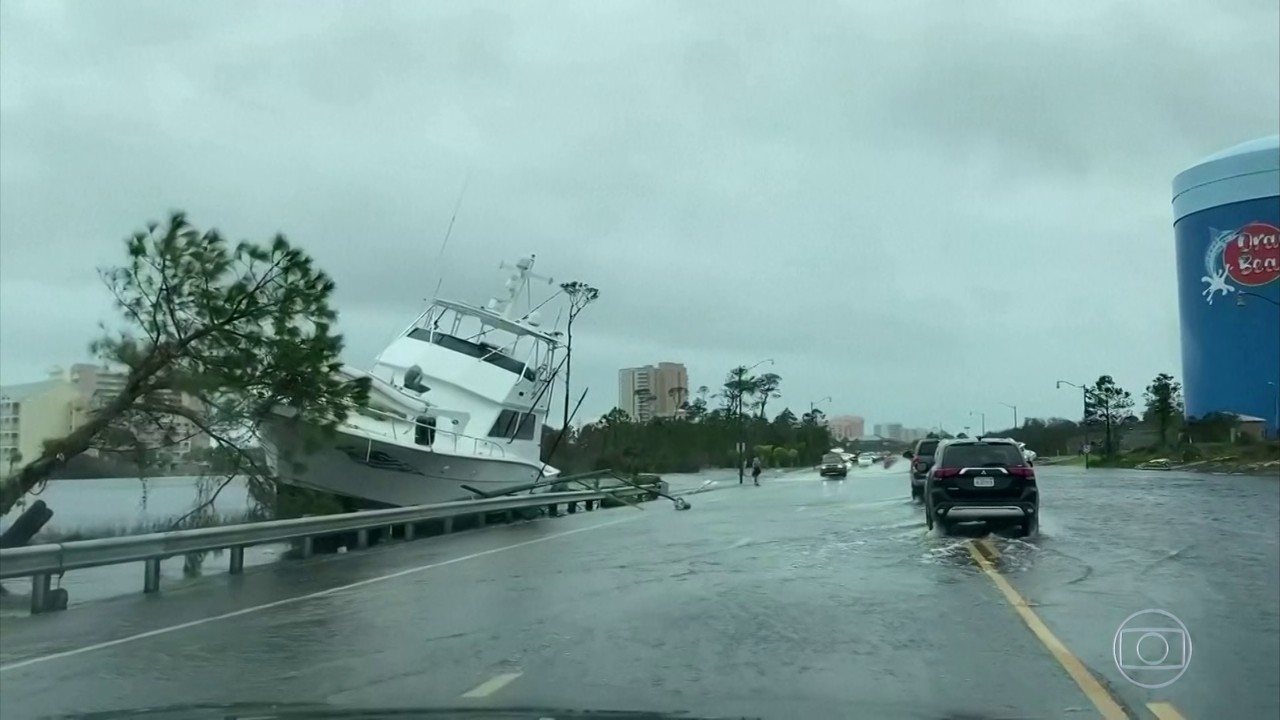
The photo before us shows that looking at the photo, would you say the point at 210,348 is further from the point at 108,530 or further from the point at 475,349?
the point at 475,349

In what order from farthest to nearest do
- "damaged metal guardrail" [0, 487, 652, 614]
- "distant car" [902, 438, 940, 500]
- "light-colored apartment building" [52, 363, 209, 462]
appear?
"distant car" [902, 438, 940, 500], "light-colored apartment building" [52, 363, 209, 462], "damaged metal guardrail" [0, 487, 652, 614]

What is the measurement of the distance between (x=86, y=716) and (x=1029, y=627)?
750 cm

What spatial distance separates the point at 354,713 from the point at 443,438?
2428 cm

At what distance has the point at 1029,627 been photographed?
11.4 m

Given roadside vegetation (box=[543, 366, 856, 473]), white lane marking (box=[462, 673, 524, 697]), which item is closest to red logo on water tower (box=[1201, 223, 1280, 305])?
roadside vegetation (box=[543, 366, 856, 473])

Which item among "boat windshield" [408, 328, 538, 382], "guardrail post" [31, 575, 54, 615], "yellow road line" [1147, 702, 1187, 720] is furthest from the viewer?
"boat windshield" [408, 328, 538, 382]

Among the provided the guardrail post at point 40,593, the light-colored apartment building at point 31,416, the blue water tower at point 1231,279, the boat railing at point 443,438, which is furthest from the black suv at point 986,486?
the blue water tower at point 1231,279

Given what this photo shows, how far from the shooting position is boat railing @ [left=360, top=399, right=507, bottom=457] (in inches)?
1161

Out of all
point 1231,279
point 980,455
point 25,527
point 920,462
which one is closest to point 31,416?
point 25,527

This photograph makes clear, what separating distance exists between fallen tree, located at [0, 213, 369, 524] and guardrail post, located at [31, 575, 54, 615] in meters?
5.54

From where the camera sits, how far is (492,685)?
356 inches

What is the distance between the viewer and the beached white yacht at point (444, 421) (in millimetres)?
29234

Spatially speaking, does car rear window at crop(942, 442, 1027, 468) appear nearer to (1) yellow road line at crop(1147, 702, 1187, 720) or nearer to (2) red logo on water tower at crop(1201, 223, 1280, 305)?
(1) yellow road line at crop(1147, 702, 1187, 720)

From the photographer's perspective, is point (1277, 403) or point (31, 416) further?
point (1277, 403)
